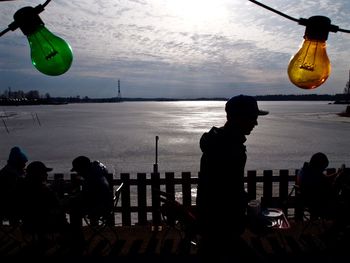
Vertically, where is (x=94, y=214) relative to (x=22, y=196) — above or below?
below

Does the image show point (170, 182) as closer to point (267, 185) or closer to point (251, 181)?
point (251, 181)

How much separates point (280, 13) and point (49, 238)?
4930mm

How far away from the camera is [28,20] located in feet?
9.07

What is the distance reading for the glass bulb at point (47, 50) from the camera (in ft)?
9.23

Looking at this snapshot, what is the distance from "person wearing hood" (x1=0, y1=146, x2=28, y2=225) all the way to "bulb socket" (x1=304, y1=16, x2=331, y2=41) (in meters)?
4.00

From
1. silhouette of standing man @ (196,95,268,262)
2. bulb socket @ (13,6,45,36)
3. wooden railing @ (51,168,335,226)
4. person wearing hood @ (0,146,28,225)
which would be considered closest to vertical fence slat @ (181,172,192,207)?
wooden railing @ (51,168,335,226)

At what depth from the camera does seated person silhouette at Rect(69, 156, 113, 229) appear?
5234 millimetres

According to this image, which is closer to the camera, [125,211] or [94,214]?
[94,214]

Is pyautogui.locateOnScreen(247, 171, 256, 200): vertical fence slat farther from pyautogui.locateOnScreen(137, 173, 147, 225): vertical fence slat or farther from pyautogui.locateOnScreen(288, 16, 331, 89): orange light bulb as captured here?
pyautogui.locateOnScreen(288, 16, 331, 89): orange light bulb

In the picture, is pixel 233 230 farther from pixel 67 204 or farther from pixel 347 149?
pixel 347 149

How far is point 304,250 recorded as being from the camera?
16.8 feet

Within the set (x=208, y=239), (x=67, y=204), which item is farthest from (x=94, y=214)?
(x=208, y=239)

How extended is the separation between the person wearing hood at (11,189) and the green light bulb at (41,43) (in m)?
2.60

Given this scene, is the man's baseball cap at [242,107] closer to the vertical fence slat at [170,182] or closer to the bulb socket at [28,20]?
the bulb socket at [28,20]
